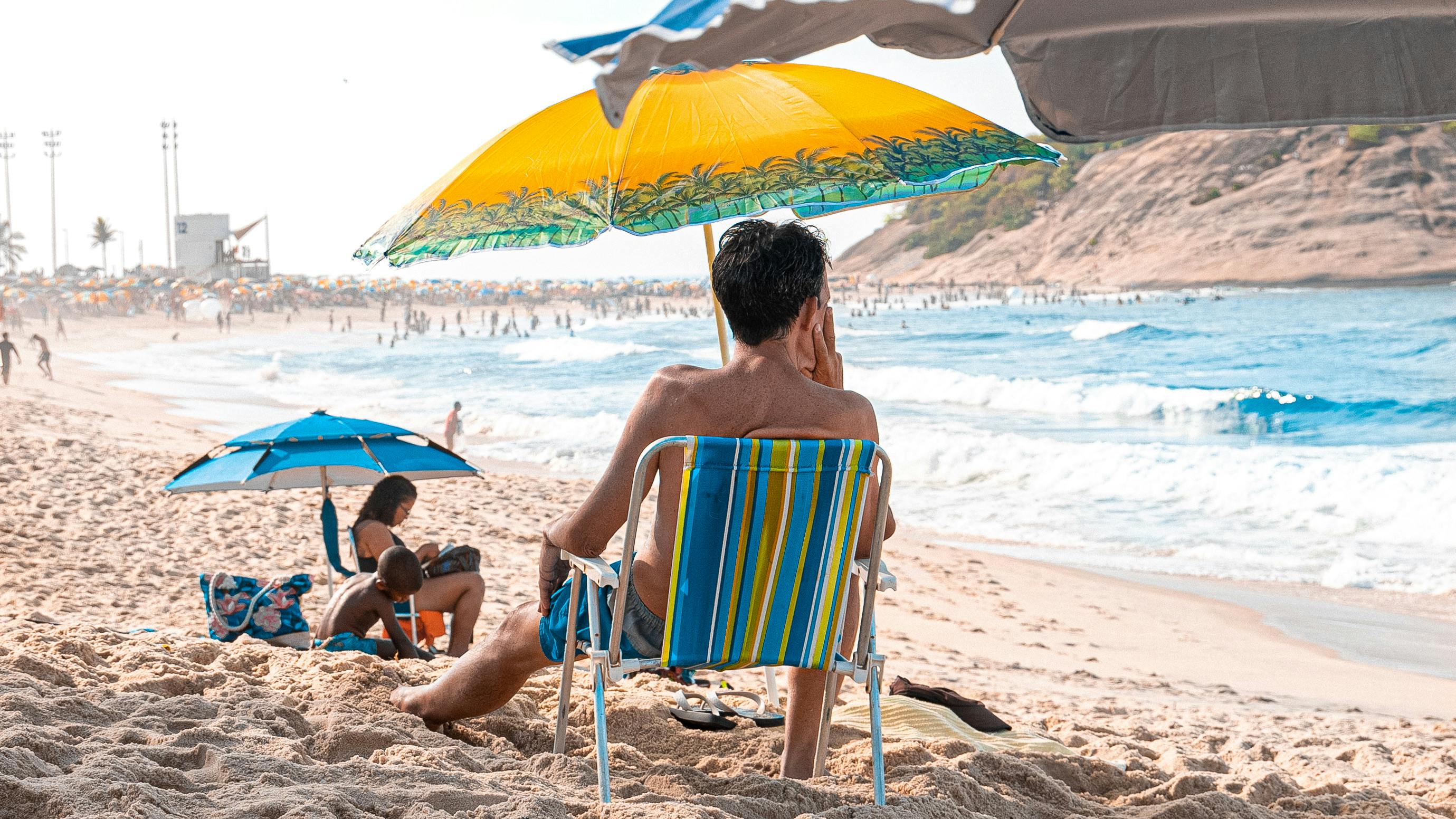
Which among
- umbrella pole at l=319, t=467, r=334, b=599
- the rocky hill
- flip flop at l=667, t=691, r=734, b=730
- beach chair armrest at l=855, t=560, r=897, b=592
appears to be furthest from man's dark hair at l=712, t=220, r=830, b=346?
the rocky hill

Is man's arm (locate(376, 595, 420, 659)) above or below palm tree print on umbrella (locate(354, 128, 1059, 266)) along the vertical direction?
below

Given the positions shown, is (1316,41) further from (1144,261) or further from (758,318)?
(1144,261)

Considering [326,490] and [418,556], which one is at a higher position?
[326,490]

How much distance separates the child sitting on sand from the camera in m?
3.62

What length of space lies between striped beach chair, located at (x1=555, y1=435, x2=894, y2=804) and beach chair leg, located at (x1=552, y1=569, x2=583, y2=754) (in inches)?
1.2

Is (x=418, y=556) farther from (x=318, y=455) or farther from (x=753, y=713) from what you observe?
(x=753, y=713)

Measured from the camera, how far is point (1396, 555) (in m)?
8.59

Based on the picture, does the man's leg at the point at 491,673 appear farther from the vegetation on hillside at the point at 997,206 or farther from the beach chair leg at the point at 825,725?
the vegetation on hillside at the point at 997,206

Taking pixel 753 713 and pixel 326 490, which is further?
pixel 326 490

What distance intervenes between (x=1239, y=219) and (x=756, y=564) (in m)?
81.7

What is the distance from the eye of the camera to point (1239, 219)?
75125 mm

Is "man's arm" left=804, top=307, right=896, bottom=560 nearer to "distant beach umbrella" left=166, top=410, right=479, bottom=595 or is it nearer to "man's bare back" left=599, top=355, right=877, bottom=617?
"man's bare back" left=599, top=355, right=877, bottom=617

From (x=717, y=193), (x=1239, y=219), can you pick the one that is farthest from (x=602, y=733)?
(x=1239, y=219)

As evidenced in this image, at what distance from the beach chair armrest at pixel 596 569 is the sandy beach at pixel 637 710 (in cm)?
42
